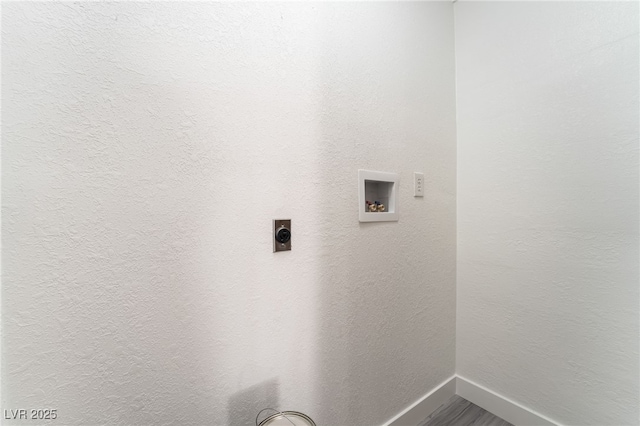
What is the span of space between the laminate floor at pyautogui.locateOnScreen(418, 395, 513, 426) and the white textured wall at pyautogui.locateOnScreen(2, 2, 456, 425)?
26cm

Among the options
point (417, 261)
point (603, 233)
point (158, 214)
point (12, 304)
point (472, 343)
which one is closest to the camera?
point (12, 304)

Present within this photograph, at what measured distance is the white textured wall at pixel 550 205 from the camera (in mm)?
991

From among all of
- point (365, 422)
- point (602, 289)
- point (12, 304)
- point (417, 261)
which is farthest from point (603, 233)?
point (12, 304)

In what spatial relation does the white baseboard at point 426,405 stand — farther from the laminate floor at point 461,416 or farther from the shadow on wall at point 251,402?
the shadow on wall at point 251,402

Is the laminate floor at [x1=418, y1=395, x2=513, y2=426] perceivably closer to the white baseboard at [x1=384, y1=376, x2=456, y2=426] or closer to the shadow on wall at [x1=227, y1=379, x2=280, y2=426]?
the white baseboard at [x1=384, y1=376, x2=456, y2=426]

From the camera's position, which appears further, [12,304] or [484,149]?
[484,149]

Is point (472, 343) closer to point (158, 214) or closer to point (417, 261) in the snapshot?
point (417, 261)

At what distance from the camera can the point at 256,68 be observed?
2.67 feet

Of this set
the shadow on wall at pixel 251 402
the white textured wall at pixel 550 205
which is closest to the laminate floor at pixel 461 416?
the white textured wall at pixel 550 205

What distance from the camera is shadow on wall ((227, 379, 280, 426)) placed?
2.53ft

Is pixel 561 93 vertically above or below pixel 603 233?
above

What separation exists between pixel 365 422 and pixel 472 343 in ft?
2.40

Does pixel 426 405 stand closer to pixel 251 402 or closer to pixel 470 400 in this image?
pixel 470 400

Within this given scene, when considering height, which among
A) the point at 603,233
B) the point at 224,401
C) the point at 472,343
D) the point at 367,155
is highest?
the point at 367,155
